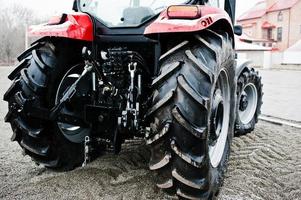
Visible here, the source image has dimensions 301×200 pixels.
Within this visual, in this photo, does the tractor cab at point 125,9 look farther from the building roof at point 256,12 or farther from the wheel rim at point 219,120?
the building roof at point 256,12

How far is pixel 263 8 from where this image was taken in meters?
54.0

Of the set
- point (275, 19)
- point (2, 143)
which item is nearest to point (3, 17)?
point (2, 143)

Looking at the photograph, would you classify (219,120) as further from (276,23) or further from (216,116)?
(276,23)

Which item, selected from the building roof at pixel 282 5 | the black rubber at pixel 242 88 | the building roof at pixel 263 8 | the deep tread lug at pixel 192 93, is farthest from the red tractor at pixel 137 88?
the building roof at pixel 263 8

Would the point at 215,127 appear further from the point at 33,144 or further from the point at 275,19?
the point at 275,19

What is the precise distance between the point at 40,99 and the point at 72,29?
669 millimetres

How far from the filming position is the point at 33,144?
3.12m

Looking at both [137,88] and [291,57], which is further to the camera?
[291,57]

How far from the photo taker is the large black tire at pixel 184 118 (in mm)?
2262

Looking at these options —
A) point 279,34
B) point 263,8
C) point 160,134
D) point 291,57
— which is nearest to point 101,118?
point 160,134

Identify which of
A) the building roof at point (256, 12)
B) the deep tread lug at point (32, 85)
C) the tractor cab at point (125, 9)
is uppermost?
the building roof at point (256, 12)

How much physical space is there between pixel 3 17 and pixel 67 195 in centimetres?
3067

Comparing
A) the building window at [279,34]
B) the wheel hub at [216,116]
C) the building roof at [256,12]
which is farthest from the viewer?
the building roof at [256,12]

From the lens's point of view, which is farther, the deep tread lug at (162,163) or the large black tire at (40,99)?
the large black tire at (40,99)
